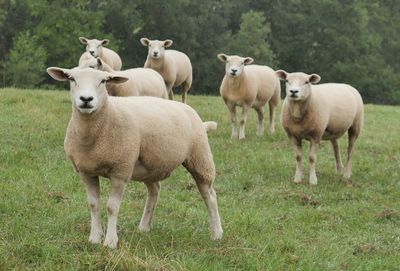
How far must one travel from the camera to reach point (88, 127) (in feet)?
19.2

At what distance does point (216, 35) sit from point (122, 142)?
139 feet

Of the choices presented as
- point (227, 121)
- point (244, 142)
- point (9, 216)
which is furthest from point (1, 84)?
point (9, 216)

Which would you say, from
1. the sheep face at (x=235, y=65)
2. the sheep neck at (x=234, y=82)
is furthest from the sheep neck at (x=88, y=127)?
the sheep neck at (x=234, y=82)

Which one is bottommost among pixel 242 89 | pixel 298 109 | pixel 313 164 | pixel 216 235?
pixel 242 89

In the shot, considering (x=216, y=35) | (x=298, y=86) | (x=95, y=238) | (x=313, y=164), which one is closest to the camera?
(x=95, y=238)

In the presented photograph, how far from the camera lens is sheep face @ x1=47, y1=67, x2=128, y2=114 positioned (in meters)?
5.55

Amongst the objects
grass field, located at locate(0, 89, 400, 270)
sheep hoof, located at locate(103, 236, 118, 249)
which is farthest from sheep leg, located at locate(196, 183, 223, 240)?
sheep hoof, located at locate(103, 236, 118, 249)

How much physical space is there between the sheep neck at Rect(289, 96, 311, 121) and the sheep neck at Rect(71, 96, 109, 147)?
5055mm

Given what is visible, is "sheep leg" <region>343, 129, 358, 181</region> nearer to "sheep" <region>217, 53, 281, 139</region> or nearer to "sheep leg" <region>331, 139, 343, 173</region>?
"sheep leg" <region>331, 139, 343, 173</region>

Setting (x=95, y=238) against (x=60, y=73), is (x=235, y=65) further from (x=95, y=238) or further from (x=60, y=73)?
(x=95, y=238)

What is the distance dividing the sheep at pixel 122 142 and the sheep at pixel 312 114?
3.84 metres

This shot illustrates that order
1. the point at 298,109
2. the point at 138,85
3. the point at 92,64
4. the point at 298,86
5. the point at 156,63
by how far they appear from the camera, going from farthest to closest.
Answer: the point at 156,63
the point at 138,85
the point at 92,64
the point at 298,109
the point at 298,86

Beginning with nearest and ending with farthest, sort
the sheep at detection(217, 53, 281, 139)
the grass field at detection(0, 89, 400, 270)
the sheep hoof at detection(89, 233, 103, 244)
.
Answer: the grass field at detection(0, 89, 400, 270)
the sheep hoof at detection(89, 233, 103, 244)
the sheep at detection(217, 53, 281, 139)

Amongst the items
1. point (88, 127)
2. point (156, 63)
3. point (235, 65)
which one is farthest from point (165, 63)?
point (88, 127)
